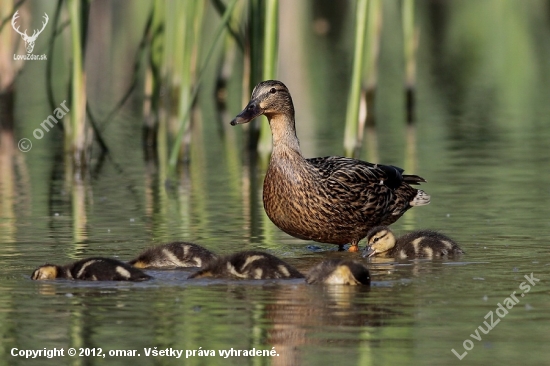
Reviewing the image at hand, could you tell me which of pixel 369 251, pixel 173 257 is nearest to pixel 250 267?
pixel 173 257

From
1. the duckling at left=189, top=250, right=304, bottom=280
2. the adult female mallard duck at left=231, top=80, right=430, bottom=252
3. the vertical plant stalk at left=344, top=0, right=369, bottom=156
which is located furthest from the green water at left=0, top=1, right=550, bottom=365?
the vertical plant stalk at left=344, top=0, right=369, bottom=156

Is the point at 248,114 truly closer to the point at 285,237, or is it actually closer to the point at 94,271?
the point at 285,237

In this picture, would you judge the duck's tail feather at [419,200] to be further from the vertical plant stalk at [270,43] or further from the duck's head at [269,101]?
the vertical plant stalk at [270,43]

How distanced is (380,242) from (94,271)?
2047 millimetres

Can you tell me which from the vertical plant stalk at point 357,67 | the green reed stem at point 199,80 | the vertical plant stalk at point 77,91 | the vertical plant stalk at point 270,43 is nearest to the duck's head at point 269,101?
the green reed stem at point 199,80

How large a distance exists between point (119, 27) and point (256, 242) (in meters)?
21.5

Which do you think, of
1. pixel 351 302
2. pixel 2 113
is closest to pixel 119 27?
pixel 2 113

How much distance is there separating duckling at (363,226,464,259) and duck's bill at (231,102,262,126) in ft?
4.03

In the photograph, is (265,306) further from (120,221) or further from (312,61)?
(312,61)

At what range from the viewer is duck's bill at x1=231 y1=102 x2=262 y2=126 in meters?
8.66

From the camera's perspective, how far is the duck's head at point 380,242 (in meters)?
8.12

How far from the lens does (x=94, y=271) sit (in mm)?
7031

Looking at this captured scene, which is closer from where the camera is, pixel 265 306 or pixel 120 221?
pixel 265 306

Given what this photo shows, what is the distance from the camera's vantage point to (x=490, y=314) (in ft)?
19.9
